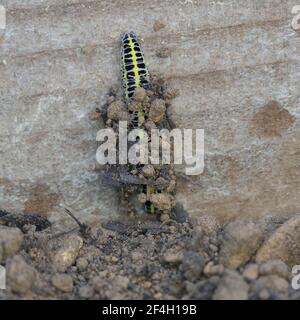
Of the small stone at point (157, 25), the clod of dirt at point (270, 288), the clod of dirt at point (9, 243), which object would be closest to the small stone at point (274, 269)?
the clod of dirt at point (270, 288)

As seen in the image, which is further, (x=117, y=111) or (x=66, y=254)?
(x=117, y=111)

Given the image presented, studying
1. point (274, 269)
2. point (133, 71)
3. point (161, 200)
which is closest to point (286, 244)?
point (274, 269)

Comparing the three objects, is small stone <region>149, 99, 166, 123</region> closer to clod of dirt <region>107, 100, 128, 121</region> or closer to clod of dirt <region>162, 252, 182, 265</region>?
clod of dirt <region>107, 100, 128, 121</region>

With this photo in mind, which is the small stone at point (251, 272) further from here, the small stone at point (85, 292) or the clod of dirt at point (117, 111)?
the clod of dirt at point (117, 111)

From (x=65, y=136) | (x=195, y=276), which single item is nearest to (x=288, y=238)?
(x=195, y=276)

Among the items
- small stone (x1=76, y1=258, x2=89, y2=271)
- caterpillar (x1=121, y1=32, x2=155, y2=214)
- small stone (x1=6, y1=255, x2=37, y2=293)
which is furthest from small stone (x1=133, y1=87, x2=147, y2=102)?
small stone (x1=6, y1=255, x2=37, y2=293)

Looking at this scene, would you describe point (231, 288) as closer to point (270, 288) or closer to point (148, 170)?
point (270, 288)

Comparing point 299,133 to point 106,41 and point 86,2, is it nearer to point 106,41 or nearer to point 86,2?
point 106,41
